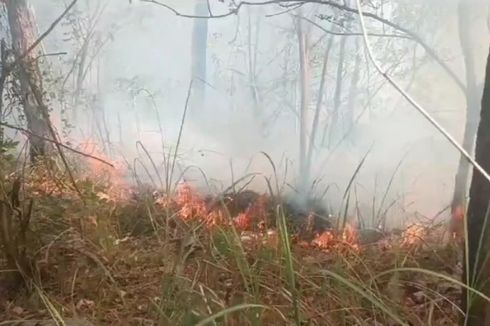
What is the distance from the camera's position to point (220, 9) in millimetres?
1322

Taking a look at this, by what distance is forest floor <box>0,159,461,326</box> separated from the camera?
0.84 meters

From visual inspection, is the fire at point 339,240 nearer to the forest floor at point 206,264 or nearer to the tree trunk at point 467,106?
the forest floor at point 206,264

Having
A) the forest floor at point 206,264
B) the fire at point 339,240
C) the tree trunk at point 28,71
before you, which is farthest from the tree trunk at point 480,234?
the tree trunk at point 28,71

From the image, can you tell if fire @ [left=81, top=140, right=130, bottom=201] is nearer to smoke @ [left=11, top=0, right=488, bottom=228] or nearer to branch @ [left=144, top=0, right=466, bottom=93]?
smoke @ [left=11, top=0, right=488, bottom=228]

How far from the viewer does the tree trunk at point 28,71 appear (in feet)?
4.62

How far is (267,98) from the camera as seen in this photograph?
1.33m

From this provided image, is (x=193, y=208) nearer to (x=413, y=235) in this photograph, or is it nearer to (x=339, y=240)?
(x=339, y=240)

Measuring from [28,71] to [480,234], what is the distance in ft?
3.44

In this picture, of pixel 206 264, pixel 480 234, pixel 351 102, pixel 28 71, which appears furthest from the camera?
pixel 28 71

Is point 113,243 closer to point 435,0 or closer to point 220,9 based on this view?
point 220,9

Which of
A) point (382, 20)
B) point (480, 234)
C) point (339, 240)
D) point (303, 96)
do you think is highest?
point (382, 20)

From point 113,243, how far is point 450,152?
65 cm

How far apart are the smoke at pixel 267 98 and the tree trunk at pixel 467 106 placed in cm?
1

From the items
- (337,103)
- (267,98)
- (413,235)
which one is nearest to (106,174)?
(267,98)
